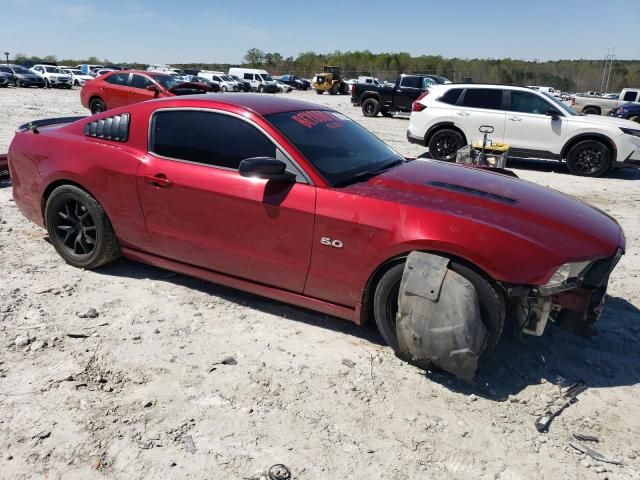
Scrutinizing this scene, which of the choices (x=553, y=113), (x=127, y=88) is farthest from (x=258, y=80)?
(x=553, y=113)

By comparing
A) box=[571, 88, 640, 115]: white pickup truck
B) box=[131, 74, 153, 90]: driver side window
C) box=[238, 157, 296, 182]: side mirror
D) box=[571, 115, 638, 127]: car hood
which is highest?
box=[571, 88, 640, 115]: white pickup truck

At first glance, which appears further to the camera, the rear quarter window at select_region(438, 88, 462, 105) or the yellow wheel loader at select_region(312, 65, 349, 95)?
the yellow wheel loader at select_region(312, 65, 349, 95)

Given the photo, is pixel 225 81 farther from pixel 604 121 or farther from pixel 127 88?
pixel 604 121

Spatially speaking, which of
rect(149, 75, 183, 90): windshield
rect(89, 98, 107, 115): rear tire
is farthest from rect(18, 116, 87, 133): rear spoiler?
rect(89, 98, 107, 115): rear tire

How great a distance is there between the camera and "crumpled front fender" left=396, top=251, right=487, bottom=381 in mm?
2877

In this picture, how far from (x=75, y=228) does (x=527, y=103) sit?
9.14 m

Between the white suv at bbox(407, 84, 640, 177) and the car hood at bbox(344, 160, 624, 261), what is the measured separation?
23.4 ft

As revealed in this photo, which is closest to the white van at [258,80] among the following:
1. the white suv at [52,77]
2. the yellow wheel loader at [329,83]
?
the yellow wheel loader at [329,83]

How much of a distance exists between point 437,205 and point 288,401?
1.46 m

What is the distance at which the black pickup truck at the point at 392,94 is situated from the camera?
21250 millimetres

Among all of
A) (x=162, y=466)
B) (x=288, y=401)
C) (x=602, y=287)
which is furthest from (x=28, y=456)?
(x=602, y=287)

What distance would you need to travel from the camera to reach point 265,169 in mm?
3285

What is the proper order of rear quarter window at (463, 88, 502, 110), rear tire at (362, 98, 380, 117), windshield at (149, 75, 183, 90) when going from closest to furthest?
rear quarter window at (463, 88, 502, 110) → windshield at (149, 75, 183, 90) → rear tire at (362, 98, 380, 117)

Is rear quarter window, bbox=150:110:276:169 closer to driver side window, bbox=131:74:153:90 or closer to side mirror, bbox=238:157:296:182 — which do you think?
side mirror, bbox=238:157:296:182
